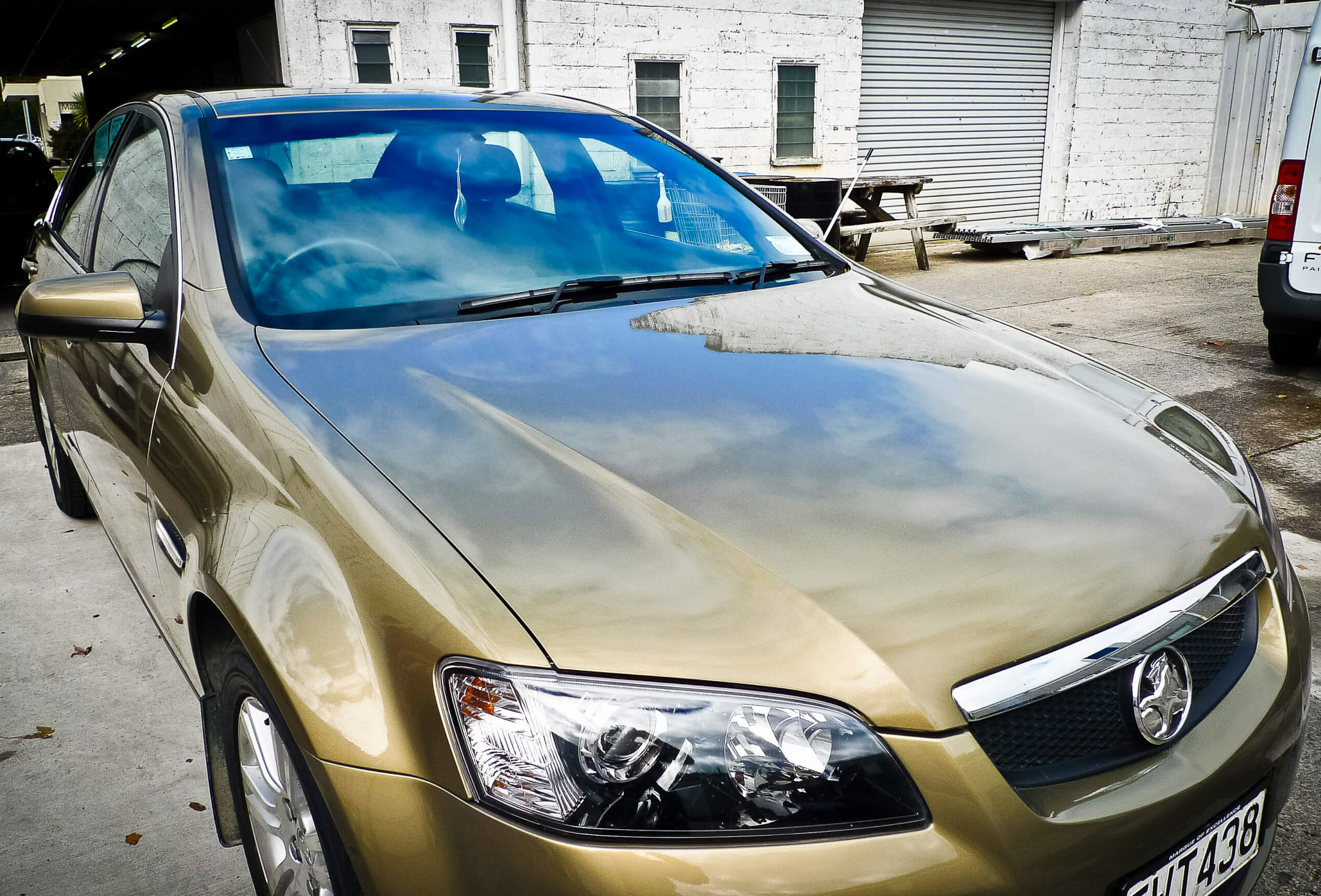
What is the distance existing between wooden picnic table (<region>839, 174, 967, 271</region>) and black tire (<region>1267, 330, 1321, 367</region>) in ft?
14.8

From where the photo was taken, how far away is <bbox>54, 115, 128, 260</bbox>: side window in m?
2.94

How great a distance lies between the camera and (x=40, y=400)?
3.68 m

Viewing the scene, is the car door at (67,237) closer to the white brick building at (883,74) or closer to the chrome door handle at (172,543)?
the chrome door handle at (172,543)

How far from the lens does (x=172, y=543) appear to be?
1804mm

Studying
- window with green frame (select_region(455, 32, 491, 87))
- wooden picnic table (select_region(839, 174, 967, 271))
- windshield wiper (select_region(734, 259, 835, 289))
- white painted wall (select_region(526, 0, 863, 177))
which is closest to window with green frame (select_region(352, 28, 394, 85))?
window with green frame (select_region(455, 32, 491, 87))

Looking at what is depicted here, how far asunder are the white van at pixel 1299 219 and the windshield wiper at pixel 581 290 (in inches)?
161

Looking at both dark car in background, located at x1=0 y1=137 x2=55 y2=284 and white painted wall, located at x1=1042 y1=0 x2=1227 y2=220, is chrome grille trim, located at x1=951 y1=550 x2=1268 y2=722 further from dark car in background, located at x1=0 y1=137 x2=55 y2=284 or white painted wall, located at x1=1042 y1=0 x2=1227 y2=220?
white painted wall, located at x1=1042 y1=0 x2=1227 y2=220

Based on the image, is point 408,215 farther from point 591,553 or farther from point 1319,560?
point 1319,560

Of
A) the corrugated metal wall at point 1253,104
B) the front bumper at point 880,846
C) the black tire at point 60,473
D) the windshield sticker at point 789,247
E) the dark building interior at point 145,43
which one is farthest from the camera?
the corrugated metal wall at point 1253,104

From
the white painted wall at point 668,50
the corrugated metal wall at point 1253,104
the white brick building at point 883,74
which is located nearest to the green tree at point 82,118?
the white painted wall at point 668,50

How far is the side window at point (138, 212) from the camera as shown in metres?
2.19

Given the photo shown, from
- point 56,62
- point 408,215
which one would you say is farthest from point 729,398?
point 56,62

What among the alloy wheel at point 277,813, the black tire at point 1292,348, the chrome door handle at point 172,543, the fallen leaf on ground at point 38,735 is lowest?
the fallen leaf on ground at point 38,735

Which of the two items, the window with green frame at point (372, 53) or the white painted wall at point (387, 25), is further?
the window with green frame at point (372, 53)
